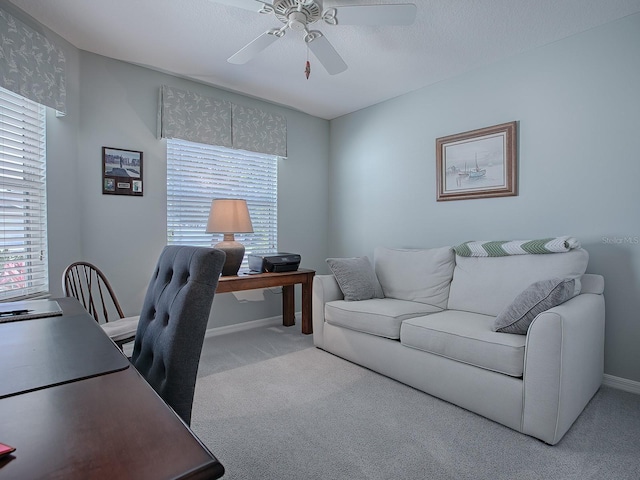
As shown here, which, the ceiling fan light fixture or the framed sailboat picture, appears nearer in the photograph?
the ceiling fan light fixture

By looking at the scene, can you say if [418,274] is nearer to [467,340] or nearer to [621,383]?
[467,340]

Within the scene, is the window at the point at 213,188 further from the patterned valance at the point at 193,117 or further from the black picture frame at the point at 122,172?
the black picture frame at the point at 122,172

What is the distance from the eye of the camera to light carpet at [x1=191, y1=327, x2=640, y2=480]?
1592 millimetres

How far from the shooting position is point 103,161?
293 cm

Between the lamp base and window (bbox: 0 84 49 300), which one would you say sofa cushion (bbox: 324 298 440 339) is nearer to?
the lamp base

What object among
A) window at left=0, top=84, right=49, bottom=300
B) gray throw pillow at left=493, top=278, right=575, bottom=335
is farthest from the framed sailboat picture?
window at left=0, top=84, right=49, bottom=300

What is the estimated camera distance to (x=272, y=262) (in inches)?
136

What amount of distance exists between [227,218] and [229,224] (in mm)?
58

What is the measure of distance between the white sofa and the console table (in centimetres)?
45

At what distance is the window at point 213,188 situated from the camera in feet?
11.0

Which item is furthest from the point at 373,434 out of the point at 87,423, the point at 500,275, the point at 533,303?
the point at 87,423

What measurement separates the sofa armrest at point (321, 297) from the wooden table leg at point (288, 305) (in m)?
0.80

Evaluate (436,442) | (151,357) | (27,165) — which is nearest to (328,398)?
(436,442)

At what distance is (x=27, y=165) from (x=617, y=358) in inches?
165
